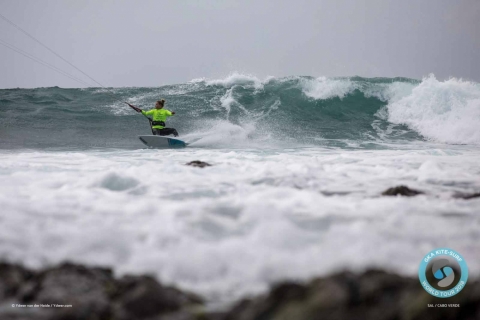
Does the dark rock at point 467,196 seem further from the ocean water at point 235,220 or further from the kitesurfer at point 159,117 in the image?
the kitesurfer at point 159,117

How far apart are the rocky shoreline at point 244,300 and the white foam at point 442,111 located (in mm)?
12009

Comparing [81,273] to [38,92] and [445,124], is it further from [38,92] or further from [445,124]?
[38,92]

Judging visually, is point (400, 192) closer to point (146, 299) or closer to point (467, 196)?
point (467, 196)

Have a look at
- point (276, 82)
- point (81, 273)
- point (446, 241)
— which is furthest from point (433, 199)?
point (276, 82)

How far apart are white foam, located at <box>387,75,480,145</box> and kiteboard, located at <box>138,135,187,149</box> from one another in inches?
354

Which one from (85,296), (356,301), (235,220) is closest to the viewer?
(356,301)

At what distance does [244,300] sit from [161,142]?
7.91 m

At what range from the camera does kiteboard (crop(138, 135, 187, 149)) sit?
906cm

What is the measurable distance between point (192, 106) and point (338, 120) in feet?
20.2

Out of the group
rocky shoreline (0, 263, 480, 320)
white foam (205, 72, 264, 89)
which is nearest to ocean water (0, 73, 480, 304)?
rocky shoreline (0, 263, 480, 320)

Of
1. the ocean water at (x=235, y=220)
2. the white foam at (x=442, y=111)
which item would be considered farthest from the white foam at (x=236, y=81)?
the ocean water at (x=235, y=220)

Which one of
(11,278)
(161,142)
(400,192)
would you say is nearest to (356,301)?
(11,278)

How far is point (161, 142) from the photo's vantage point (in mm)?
9148

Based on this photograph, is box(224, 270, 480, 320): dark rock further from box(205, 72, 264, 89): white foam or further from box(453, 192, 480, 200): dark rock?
box(205, 72, 264, 89): white foam
